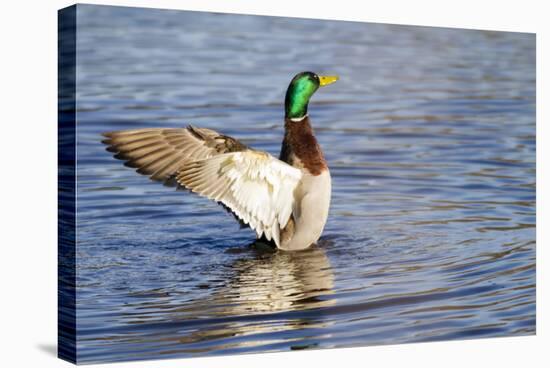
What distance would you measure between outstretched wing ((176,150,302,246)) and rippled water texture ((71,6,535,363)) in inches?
15.7

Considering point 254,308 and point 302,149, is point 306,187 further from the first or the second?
point 254,308

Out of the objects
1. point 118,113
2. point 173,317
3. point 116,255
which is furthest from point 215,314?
point 118,113

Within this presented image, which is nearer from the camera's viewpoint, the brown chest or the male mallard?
the male mallard

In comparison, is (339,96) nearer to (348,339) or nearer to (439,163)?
(439,163)

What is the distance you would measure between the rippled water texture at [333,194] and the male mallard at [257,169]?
142mm

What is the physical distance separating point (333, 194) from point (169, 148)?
159cm

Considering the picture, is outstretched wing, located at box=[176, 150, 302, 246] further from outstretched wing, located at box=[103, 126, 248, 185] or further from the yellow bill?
the yellow bill

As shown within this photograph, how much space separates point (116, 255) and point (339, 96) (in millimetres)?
2099

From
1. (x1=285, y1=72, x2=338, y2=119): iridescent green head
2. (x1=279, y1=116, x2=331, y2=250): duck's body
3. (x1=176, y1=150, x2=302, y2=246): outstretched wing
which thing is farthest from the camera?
(x1=285, y1=72, x2=338, y2=119): iridescent green head

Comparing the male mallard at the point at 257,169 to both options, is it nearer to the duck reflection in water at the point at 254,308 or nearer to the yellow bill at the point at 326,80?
the yellow bill at the point at 326,80

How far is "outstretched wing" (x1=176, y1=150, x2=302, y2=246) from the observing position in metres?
8.61

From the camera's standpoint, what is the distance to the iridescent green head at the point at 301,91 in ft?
30.0

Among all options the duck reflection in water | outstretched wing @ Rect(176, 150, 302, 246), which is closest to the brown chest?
outstretched wing @ Rect(176, 150, 302, 246)

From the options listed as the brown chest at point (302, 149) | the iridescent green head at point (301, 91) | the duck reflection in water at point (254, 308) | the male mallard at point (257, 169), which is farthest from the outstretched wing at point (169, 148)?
the duck reflection in water at point (254, 308)
